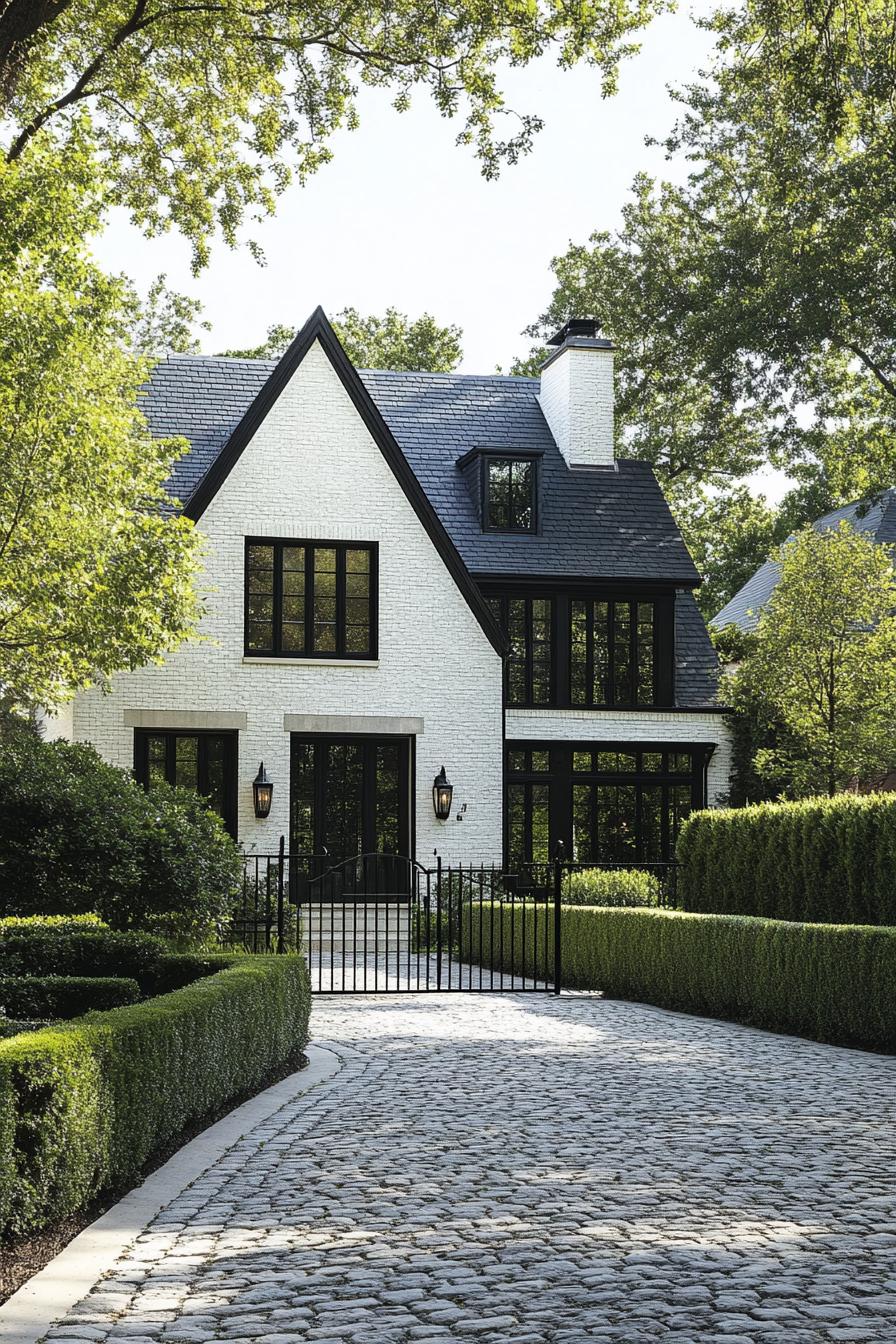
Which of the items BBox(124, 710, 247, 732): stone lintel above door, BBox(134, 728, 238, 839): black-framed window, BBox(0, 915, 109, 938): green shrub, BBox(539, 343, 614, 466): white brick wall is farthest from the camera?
BBox(539, 343, 614, 466): white brick wall

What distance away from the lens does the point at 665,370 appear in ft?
116

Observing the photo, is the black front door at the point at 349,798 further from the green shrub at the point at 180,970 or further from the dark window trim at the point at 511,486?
the green shrub at the point at 180,970

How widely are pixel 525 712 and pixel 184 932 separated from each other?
13.5 m

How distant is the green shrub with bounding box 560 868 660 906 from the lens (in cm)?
2038

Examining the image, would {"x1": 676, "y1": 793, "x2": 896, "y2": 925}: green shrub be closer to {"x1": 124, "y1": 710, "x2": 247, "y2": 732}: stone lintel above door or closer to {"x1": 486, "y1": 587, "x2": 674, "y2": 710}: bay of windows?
{"x1": 124, "y1": 710, "x2": 247, "y2": 732}: stone lintel above door

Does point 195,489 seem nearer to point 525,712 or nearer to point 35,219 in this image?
point 525,712

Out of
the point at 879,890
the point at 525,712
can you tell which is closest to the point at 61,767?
the point at 879,890

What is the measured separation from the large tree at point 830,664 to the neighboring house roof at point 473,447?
8.35 feet

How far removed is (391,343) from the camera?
4319 centimetres

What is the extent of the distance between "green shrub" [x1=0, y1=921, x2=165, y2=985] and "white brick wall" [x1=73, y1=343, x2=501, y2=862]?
41.6ft

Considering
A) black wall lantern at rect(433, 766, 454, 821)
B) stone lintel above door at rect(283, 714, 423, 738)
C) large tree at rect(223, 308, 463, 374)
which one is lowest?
black wall lantern at rect(433, 766, 454, 821)

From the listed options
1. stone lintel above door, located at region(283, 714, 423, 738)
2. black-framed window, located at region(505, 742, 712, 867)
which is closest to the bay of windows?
black-framed window, located at region(505, 742, 712, 867)

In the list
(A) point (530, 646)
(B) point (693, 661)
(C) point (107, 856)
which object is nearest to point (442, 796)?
(A) point (530, 646)

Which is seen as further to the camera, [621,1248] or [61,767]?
[61,767]
